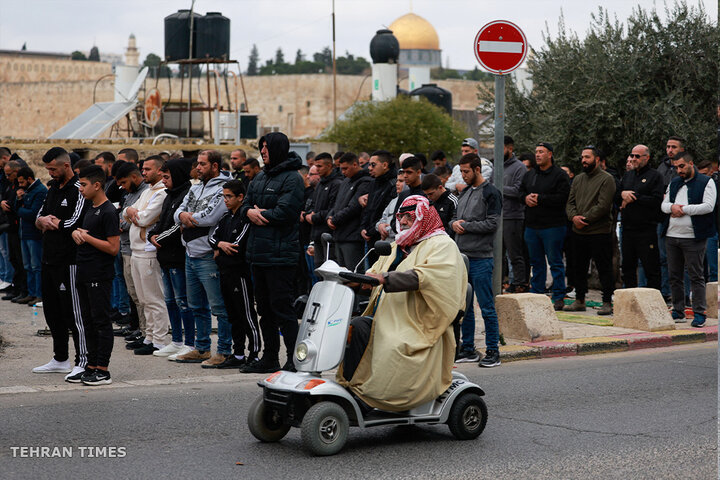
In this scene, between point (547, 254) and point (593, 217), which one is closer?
point (593, 217)

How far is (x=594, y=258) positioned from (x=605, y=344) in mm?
2567

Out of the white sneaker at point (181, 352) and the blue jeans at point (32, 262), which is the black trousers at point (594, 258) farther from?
the blue jeans at point (32, 262)

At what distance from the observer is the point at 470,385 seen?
23.2ft

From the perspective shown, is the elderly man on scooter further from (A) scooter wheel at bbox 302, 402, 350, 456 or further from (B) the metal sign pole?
(B) the metal sign pole

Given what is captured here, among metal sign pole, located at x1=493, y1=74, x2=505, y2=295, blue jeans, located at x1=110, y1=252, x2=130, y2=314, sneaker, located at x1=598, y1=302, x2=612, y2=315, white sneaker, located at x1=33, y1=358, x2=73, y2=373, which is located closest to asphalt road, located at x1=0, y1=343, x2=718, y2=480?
white sneaker, located at x1=33, y1=358, x2=73, y2=373

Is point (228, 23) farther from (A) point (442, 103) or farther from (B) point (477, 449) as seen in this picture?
(B) point (477, 449)

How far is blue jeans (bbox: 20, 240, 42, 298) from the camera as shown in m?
14.3

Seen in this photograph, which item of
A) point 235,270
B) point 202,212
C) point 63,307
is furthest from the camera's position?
point 202,212

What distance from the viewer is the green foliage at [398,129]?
4325 cm

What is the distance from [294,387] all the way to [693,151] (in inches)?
622

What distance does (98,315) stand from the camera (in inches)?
Result: 348

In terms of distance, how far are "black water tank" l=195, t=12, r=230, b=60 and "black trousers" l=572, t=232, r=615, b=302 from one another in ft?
77.6

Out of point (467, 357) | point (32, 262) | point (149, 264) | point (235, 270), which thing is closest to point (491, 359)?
point (467, 357)

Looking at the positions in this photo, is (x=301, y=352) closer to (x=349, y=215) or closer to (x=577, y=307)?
(x=349, y=215)
